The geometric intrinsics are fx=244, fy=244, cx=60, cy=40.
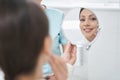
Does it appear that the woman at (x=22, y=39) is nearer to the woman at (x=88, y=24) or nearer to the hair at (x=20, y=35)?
the hair at (x=20, y=35)

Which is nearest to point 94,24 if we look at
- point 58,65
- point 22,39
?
point 58,65

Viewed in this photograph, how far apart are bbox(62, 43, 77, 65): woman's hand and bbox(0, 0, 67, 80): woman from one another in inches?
34.0

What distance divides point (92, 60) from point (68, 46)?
450 millimetres

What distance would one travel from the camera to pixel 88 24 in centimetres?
165

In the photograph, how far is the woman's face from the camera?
64.4 inches

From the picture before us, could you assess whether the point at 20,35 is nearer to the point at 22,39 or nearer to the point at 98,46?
the point at 22,39

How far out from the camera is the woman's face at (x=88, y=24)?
1637mm

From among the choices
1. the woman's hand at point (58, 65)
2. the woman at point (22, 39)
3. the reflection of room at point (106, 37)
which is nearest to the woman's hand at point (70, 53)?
the reflection of room at point (106, 37)

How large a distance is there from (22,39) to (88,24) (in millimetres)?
1165

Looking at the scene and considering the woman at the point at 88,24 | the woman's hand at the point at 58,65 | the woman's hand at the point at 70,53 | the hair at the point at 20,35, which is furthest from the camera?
the woman at the point at 88,24

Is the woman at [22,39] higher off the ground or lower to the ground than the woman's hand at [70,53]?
higher

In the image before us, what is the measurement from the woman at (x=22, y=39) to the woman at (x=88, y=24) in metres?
1.09

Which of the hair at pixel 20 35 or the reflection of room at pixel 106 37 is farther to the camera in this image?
the reflection of room at pixel 106 37

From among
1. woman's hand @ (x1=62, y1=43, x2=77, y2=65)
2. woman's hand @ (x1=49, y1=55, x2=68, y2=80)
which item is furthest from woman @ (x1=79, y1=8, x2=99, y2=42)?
woman's hand @ (x1=49, y1=55, x2=68, y2=80)
